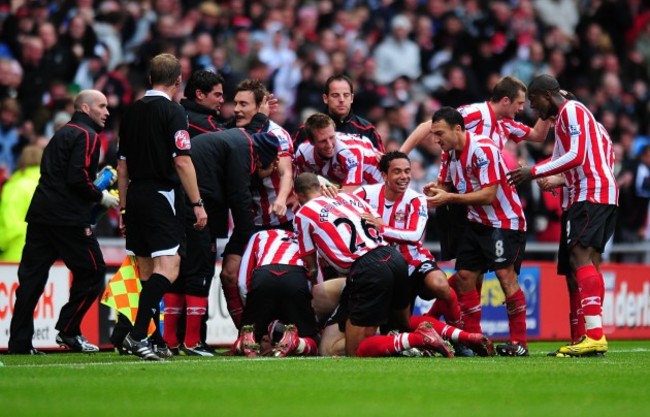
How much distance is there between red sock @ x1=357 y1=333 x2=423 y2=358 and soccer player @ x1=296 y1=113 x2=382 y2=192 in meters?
2.05

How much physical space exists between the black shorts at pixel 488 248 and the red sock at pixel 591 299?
3.10 feet

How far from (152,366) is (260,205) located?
11.0 ft

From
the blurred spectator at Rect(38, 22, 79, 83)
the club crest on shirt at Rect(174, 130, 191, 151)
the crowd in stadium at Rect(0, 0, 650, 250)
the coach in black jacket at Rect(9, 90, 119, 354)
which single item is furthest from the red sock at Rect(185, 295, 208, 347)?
the blurred spectator at Rect(38, 22, 79, 83)

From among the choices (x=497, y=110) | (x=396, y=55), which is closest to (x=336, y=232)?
(x=497, y=110)

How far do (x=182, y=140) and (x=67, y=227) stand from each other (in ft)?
8.07

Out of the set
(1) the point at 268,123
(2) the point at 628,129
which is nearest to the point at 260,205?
(1) the point at 268,123

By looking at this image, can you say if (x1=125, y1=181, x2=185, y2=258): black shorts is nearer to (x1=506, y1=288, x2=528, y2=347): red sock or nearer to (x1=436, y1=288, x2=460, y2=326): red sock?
(x1=436, y1=288, x2=460, y2=326): red sock

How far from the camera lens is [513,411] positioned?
7262 mm

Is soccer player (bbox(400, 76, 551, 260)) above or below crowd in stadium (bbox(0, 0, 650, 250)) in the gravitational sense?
below

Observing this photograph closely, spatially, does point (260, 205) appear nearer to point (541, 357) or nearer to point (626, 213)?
point (541, 357)

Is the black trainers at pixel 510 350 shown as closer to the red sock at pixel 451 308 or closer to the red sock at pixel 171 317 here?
the red sock at pixel 451 308

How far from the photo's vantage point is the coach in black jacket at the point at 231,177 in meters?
11.9

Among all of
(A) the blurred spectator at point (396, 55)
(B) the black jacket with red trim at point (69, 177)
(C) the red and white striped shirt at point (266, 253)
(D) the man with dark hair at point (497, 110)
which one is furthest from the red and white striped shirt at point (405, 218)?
(A) the blurred spectator at point (396, 55)

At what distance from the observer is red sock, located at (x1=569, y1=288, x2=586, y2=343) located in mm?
12156
